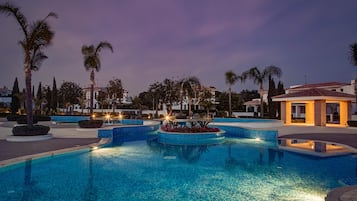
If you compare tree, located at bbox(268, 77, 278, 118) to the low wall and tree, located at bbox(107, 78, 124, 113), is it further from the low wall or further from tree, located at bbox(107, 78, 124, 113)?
tree, located at bbox(107, 78, 124, 113)

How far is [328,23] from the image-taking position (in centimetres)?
2227

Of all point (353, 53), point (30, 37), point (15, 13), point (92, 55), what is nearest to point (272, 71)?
point (353, 53)

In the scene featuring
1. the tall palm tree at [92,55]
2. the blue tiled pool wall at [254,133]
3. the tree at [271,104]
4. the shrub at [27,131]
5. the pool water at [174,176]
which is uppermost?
the tall palm tree at [92,55]

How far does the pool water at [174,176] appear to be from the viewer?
497cm

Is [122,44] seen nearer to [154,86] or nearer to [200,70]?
[154,86]

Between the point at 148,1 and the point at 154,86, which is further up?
the point at 148,1

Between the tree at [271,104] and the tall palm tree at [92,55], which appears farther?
the tree at [271,104]

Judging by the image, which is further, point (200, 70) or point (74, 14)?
point (200, 70)

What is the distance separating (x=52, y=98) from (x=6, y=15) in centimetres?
2889

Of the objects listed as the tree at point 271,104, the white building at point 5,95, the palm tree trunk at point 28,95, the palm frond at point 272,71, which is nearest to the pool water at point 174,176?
the palm tree trunk at point 28,95

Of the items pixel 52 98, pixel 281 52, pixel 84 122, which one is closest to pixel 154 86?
pixel 52 98

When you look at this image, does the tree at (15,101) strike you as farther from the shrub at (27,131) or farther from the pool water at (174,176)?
the pool water at (174,176)

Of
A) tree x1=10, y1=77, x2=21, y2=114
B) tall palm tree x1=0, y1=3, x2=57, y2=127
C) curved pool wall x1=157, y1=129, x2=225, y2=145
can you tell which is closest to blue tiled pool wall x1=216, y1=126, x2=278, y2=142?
curved pool wall x1=157, y1=129, x2=225, y2=145

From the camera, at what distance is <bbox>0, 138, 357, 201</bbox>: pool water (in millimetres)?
4969
